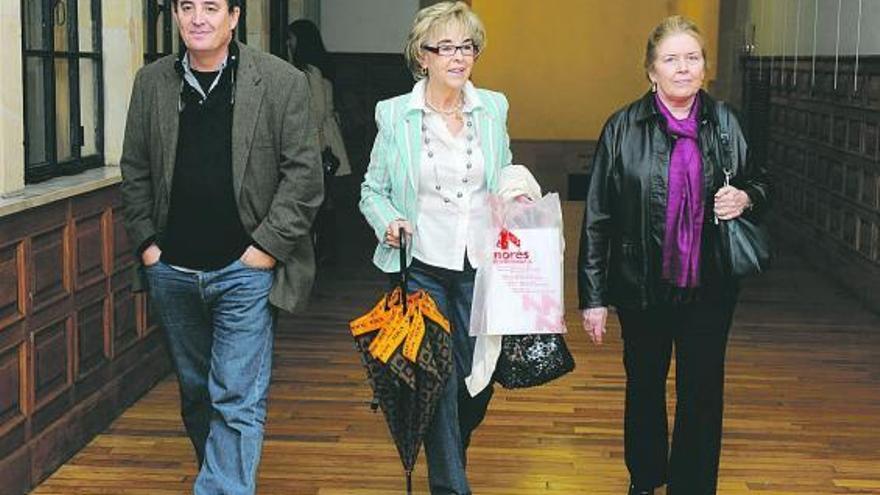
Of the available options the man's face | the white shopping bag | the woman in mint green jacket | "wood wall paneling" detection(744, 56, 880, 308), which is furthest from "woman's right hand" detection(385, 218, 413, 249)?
"wood wall paneling" detection(744, 56, 880, 308)

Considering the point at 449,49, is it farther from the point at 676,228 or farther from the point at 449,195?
the point at 676,228

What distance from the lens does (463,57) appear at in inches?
153

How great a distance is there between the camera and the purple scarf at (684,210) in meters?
3.89

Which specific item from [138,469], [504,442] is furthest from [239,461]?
[504,442]

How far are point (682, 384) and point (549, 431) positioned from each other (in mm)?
1458

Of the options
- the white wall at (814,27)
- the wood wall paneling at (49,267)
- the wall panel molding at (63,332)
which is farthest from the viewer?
the white wall at (814,27)

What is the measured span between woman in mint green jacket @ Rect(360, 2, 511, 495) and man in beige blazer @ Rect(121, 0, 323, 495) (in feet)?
0.73

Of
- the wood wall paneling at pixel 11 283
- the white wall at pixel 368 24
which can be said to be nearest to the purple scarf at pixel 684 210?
the wood wall paneling at pixel 11 283

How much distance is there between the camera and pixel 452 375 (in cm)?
402

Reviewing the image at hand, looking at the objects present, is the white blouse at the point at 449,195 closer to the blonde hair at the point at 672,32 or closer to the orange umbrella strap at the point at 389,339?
the orange umbrella strap at the point at 389,339

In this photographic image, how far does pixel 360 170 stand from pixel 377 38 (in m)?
1.13

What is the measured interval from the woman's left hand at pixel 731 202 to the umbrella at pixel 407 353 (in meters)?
0.79

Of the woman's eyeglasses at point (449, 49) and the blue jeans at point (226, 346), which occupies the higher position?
the woman's eyeglasses at point (449, 49)

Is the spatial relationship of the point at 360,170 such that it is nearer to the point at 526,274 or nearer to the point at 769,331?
the point at 769,331
